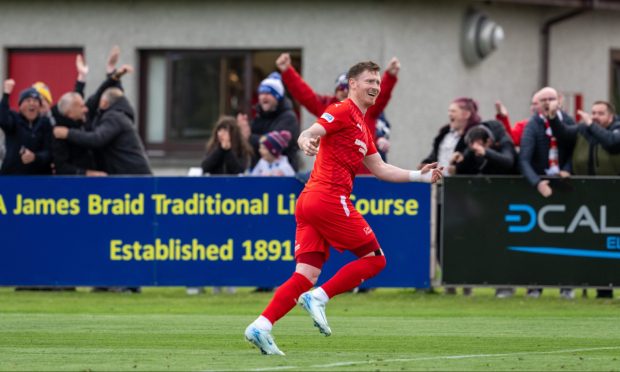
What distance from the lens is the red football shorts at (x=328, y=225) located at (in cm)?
1078

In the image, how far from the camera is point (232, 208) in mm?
17375

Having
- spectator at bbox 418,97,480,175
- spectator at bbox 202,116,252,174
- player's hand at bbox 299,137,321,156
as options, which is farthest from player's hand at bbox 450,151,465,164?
player's hand at bbox 299,137,321,156

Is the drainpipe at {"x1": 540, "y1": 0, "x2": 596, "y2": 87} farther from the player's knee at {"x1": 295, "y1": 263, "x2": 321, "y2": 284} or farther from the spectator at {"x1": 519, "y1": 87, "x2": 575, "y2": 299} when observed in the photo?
the player's knee at {"x1": 295, "y1": 263, "x2": 321, "y2": 284}

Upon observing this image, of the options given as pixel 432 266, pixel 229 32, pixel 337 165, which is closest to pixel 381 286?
pixel 432 266

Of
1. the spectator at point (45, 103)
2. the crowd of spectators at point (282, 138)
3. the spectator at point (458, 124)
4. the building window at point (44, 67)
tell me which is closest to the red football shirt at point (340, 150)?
the crowd of spectators at point (282, 138)

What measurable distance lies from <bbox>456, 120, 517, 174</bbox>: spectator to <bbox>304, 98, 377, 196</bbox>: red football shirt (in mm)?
6096

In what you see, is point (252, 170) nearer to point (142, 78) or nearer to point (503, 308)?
point (503, 308)

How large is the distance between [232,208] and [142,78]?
7.93 meters

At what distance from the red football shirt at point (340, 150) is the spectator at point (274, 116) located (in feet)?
24.0

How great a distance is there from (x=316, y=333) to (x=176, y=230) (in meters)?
4.96

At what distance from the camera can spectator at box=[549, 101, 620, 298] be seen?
16.9m

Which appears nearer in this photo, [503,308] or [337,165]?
[337,165]

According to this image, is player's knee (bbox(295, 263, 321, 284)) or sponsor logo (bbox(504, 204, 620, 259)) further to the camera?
sponsor logo (bbox(504, 204, 620, 259))

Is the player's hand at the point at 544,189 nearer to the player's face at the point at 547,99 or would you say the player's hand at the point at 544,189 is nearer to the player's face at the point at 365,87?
the player's face at the point at 547,99
